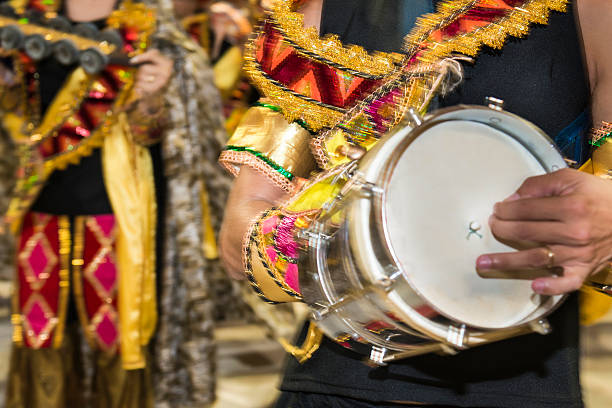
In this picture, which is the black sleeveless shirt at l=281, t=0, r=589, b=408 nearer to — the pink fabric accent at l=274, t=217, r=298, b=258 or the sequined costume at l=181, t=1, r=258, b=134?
the pink fabric accent at l=274, t=217, r=298, b=258

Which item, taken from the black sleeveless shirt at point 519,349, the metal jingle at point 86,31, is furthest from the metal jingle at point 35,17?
the black sleeveless shirt at point 519,349

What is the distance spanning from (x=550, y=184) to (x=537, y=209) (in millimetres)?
37

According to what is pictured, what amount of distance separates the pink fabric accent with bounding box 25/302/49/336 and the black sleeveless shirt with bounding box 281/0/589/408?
1939 millimetres

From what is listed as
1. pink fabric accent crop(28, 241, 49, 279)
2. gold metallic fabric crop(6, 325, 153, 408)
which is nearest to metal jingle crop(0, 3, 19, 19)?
→ pink fabric accent crop(28, 241, 49, 279)

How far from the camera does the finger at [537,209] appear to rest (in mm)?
664

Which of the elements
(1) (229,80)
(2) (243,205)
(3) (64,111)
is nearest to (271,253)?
(2) (243,205)

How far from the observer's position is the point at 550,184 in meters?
0.70

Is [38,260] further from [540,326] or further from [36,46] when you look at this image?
[540,326]

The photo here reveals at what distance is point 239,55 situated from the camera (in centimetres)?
330

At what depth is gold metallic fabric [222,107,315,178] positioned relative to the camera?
0.98 meters

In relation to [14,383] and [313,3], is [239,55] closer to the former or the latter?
[14,383]

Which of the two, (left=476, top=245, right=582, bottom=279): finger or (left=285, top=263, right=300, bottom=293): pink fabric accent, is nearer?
(left=476, top=245, right=582, bottom=279): finger

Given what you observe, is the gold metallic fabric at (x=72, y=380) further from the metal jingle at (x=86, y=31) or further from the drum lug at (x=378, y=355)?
the drum lug at (x=378, y=355)

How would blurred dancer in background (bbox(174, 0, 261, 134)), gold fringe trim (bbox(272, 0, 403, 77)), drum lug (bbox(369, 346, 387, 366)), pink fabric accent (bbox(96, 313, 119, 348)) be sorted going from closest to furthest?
1. drum lug (bbox(369, 346, 387, 366))
2. gold fringe trim (bbox(272, 0, 403, 77))
3. pink fabric accent (bbox(96, 313, 119, 348))
4. blurred dancer in background (bbox(174, 0, 261, 134))
